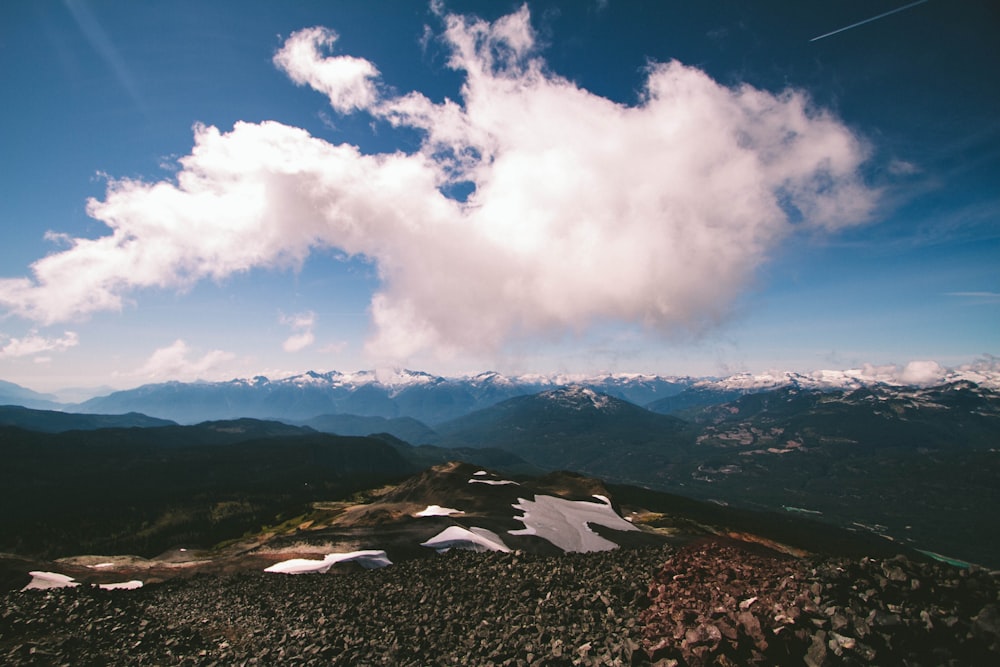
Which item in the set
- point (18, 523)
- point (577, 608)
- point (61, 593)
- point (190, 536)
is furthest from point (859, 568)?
point (18, 523)

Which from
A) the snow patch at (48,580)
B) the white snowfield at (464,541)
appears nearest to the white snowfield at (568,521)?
the white snowfield at (464,541)

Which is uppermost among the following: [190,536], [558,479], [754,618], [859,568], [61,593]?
[859,568]

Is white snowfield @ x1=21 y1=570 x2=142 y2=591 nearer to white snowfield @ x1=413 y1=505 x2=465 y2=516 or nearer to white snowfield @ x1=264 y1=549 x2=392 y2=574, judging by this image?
white snowfield @ x1=264 y1=549 x2=392 y2=574

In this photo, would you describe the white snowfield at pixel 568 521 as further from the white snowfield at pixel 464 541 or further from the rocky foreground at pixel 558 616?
the rocky foreground at pixel 558 616

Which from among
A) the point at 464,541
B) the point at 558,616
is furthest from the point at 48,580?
the point at 558,616

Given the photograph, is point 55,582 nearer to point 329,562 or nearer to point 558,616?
point 329,562

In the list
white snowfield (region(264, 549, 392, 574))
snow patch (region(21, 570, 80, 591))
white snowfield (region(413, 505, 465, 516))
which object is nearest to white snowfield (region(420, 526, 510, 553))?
white snowfield (region(264, 549, 392, 574))

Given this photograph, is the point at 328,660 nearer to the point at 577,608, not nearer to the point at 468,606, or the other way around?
the point at 468,606
